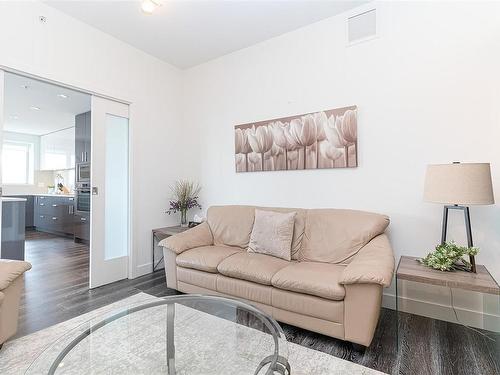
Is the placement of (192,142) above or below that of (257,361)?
above

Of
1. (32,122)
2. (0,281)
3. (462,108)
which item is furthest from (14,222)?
(462,108)

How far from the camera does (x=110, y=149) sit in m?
3.16

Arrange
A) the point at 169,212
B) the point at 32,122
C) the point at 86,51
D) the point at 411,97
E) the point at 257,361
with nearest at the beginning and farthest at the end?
the point at 257,361, the point at 411,97, the point at 86,51, the point at 169,212, the point at 32,122

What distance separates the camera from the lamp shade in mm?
1760

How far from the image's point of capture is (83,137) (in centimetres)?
531

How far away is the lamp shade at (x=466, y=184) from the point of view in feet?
5.77

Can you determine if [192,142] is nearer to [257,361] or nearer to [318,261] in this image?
[318,261]

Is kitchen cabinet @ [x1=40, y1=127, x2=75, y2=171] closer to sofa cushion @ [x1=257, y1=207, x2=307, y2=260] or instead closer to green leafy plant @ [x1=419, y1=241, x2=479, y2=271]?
sofa cushion @ [x1=257, y1=207, x2=307, y2=260]

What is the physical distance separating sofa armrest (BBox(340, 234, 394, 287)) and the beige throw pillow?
702 mm

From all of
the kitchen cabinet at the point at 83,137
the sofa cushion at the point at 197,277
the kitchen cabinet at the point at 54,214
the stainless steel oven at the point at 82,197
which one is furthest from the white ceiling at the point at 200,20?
the kitchen cabinet at the point at 54,214

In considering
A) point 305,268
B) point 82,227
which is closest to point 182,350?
point 305,268

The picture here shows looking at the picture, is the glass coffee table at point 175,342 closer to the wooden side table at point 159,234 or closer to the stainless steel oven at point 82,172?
the wooden side table at point 159,234

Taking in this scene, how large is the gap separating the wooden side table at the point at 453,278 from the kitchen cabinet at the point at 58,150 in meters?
7.37

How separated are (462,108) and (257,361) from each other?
2.46 metres
